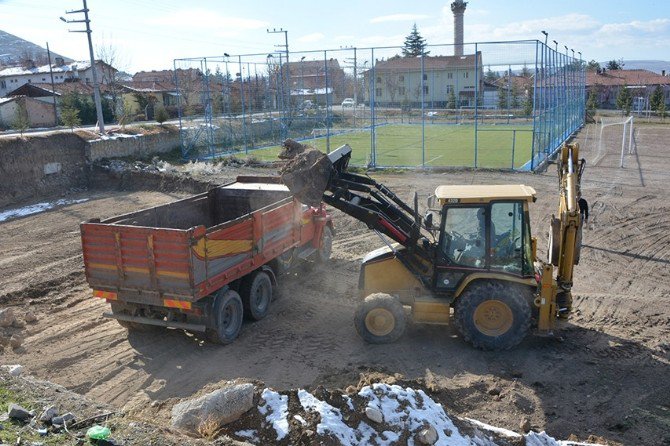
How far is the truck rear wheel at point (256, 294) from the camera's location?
9.48 metres

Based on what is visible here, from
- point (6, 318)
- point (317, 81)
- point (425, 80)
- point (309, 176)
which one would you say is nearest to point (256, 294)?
point (309, 176)

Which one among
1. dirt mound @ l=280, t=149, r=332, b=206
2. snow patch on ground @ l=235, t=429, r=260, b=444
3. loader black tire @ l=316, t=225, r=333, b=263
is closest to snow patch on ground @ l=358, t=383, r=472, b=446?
snow patch on ground @ l=235, t=429, r=260, b=444

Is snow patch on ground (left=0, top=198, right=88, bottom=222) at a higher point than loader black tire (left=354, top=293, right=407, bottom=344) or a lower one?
higher

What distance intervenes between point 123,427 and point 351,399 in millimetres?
2096

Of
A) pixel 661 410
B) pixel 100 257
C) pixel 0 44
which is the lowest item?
pixel 661 410

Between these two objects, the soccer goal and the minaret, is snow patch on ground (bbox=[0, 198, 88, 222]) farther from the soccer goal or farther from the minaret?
the minaret

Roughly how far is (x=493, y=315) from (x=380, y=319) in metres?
1.57

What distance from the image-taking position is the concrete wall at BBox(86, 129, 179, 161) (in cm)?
2348

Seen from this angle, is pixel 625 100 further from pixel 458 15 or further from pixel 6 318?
pixel 6 318

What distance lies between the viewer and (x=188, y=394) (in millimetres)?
7406

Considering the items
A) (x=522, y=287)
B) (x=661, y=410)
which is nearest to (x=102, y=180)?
(x=522, y=287)

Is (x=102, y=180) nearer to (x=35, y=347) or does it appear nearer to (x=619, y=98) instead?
(x=35, y=347)

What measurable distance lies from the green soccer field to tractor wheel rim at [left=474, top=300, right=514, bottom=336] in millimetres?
14449

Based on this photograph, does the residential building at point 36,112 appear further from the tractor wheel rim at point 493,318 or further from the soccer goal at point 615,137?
the tractor wheel rim at point 493,318
